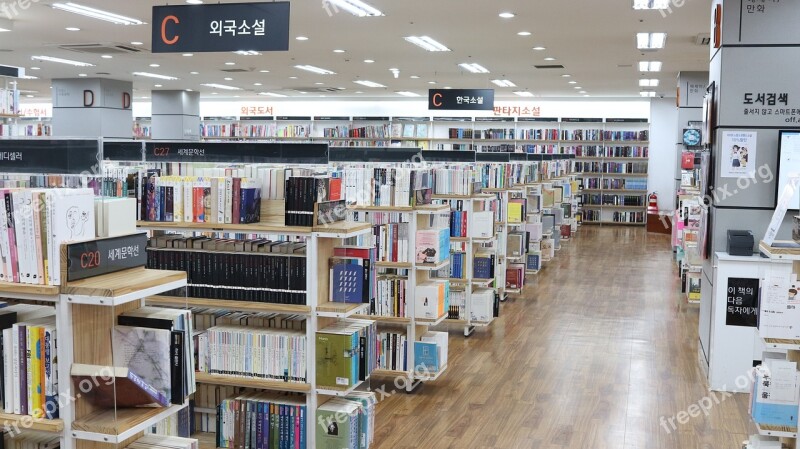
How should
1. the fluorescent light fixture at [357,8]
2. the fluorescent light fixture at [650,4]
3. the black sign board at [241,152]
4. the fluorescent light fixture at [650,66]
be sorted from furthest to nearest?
1. the fluorescent light fixture at [650,66]
2. the fluorescent light fixture at [357,8]
3. the fluorescent light fixture at [650,4]
4. the black sign board at [241,152]

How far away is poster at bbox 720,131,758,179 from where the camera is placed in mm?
5953

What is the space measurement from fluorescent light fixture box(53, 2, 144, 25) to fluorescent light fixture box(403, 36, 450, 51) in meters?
3.59

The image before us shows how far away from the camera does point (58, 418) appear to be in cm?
260

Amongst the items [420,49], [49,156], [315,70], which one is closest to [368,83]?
[315,70]

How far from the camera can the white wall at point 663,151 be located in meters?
19.0

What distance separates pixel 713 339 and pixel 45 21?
8411 millimetres

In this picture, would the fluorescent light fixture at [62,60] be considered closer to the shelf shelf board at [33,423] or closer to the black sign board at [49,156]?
the black sign board at [49,156]

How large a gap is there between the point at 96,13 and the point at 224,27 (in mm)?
3571

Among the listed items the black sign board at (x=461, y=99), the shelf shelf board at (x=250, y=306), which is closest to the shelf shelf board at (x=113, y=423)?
the shelf shelf board at (x=250, y=306)

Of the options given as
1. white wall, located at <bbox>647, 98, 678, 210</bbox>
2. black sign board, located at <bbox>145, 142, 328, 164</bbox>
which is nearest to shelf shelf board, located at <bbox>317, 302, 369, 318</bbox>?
black sign board, located at <bbox>145, 142, 328, 164</bbox>

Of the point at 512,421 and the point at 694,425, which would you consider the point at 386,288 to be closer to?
the point at 512,421

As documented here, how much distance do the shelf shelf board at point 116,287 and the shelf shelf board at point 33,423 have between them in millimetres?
405

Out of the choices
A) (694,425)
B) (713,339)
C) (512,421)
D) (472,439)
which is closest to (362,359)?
(472,439)

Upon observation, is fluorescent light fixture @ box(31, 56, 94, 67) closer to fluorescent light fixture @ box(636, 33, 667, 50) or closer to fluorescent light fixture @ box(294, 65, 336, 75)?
fluorescent light fixture @ box(294, 65, 336, 75)
